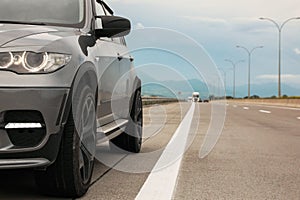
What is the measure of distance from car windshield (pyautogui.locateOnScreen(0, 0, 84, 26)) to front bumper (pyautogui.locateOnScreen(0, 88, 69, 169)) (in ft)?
3.79

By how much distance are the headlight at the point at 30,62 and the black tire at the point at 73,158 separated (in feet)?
1.16

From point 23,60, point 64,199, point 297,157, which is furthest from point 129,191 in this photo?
point 297,157

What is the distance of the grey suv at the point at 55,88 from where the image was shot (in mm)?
3498

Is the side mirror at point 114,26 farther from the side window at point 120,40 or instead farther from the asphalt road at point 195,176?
the asphalt road at point 195,176

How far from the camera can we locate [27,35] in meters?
3.79

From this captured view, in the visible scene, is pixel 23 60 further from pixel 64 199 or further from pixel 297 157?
pixel 297 157

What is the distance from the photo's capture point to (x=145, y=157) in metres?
6.71

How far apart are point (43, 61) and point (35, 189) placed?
4.42 feet

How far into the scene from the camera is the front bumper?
3.45m

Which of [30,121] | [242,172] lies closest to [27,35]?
[30,121]

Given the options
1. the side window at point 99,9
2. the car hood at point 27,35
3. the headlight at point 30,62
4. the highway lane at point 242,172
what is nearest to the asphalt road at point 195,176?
the highway lane at point 242,172

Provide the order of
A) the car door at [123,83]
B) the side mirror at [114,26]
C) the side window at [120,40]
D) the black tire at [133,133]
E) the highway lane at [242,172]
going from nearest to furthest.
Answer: the highway lane at [242,172] → the side mirror at [114,26] → the car door at [123,83] → the side window at [120,40] → the black tire at [133,133]

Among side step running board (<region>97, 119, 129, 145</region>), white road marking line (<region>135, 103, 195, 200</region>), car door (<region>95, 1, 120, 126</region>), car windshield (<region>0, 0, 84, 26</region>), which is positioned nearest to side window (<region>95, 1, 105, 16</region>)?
car door (<region>95, 1, 120, 126</region>)

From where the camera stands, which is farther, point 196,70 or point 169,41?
point 196,70
